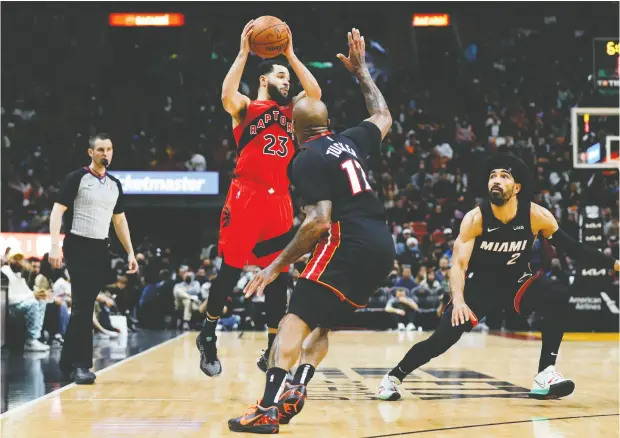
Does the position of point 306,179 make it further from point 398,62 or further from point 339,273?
point 398,62

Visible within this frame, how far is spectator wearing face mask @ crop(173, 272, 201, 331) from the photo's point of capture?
52.1 feet

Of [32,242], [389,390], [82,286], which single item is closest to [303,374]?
[389,390]

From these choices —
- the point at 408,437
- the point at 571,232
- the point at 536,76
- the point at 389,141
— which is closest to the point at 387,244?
the point at 408,437

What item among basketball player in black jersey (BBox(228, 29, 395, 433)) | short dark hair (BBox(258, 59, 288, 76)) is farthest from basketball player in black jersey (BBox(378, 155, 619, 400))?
short dark hair (BBox(258, 59, 288, 76))

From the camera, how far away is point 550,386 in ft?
18.4

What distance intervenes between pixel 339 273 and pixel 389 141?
60.4ft

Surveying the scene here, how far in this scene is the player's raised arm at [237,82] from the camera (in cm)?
548

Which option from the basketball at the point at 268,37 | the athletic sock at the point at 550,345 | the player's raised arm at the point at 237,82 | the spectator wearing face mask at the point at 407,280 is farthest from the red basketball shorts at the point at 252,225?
the spectator wearing face mask at the point at 407,280

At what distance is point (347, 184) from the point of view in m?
4.33

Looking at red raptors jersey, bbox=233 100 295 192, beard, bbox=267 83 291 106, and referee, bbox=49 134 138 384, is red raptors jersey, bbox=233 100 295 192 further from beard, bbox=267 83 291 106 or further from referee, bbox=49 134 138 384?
referee, bbox=49 134 138 384

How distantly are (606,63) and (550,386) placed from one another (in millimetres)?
10072

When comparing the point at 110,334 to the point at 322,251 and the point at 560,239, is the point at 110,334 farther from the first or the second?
the point at 322,251

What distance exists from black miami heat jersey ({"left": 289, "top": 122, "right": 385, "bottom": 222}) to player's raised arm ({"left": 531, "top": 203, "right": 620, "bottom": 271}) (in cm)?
175

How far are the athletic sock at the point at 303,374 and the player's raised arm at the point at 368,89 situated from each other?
134 centimetres
